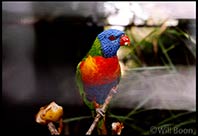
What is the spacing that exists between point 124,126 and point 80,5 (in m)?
0.85

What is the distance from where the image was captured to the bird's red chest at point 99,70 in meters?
2.86

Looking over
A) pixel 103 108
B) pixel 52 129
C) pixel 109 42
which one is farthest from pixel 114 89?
pixel 52 129

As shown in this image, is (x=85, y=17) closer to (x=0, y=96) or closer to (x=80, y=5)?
(x=80, y=5)

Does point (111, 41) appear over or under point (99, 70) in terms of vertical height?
over

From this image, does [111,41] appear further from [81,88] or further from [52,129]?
[52,129]

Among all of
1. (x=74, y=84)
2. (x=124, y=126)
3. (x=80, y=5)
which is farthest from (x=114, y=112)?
(x=80, y=5)

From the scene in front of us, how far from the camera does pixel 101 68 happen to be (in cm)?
286

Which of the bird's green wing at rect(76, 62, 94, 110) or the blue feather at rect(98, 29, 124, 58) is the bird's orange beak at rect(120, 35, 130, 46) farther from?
the bird's green wing at rect(76, 62, 94, 110)

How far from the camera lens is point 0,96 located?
3035 millimetres

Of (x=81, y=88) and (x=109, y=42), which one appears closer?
(x=109, y=42)

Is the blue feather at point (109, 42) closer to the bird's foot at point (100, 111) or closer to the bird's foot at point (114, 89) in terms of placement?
the bird's foot at point (114, 89)

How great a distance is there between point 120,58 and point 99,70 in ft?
0.55

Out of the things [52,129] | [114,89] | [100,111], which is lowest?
[52,129]

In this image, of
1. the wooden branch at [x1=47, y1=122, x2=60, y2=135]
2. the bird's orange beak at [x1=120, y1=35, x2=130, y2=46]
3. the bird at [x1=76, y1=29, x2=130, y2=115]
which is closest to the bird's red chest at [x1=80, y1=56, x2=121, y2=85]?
the bird at [x1=76, y1=29, x2=130, y2=115]
